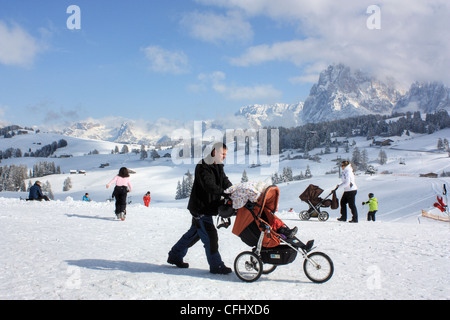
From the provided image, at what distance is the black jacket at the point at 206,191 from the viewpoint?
5875 millimetres

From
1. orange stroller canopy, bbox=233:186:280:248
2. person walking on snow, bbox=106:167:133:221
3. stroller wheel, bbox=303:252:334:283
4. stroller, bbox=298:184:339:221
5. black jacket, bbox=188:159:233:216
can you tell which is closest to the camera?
stroller wheel, bbox=303:252:334:283

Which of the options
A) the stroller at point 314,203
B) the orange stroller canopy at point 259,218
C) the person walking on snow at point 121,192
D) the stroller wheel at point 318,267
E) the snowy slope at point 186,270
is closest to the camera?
the snowy slope at point 186,270

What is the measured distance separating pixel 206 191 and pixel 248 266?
4.92ft

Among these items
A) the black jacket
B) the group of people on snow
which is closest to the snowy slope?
the group of people on snow

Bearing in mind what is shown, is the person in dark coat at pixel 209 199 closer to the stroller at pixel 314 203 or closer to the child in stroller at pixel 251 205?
the child in stroller at pixel 251 205

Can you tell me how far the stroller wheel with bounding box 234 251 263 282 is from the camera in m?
5.70

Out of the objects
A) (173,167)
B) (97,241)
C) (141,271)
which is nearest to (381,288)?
(141,271)

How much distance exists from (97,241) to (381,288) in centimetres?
726

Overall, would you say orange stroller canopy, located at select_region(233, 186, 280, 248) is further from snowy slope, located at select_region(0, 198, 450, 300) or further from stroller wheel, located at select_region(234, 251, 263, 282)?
snowy slope, located at select_region(0, 198, 450, 300)

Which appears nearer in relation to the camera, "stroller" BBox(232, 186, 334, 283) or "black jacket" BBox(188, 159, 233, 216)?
"stroller" BBox(232, 186, 334, 283)

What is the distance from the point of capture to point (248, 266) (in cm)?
588

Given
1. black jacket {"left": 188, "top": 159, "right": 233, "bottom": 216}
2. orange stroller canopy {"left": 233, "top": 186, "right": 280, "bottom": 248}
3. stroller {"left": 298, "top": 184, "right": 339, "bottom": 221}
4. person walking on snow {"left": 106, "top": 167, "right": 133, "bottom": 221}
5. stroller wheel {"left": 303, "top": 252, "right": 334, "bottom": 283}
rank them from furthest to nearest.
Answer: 1. stroller {"left": 298, "top": 184, "right": 339, "bottom": 221}
2. person walking on snow {"left": 106, "top": 167, "right": 133, "bottom": 221}
3. black jacket {"left": 188, "top": 159, "right": 233, "bottom": 216}
4. orange stroller canopy {"left": 233, "top": 186, "right": 280, "bottom": 248}
5. stroller wheel {"left": 303, "top": 252, "right": 334, "bottom": 283}

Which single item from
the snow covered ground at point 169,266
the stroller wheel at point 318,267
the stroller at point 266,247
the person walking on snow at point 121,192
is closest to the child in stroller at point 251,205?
the stroller at point 266,247
